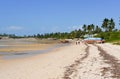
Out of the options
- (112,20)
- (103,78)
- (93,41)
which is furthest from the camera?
(112,20)

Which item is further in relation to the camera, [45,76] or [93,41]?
[93,41]

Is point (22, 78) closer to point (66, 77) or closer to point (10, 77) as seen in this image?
point (10, 77)

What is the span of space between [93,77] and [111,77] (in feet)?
3.13

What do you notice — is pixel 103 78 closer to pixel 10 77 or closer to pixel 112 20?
pixel 10 77

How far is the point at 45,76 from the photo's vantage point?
1697cm

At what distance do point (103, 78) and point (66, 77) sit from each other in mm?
1962

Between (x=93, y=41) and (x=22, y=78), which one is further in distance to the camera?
(x=93, y=41)

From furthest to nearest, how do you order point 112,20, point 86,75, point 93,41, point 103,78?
point 112,20 < point 93,41 < point 86,75 < point 103,78

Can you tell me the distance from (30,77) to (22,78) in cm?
56

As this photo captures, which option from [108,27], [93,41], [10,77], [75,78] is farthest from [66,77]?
[108,27]

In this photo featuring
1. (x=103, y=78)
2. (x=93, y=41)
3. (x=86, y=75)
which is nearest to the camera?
(x=103, y=78)

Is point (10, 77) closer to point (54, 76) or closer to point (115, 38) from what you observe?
point (54, 76)

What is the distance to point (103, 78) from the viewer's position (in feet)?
52.4

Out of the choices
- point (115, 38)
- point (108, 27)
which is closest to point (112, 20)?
point (108, 27)
